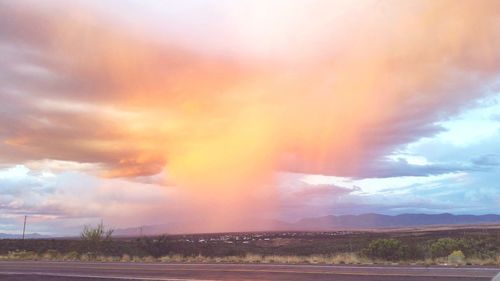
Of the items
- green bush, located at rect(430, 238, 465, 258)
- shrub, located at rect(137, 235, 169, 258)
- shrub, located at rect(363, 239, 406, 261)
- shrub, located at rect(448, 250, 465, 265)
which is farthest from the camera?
shrub, located at rect(137, 235, 169, 258)

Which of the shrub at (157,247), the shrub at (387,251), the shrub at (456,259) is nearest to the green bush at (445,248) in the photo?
the shrub at (387,251)

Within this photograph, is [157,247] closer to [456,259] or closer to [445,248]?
[445,248]

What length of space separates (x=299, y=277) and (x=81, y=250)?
39938 millimetres

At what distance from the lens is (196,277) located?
22.4 meters

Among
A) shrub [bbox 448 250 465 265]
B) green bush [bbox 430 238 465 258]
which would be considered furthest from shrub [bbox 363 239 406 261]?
shrub [bbox 448 250 465 265]

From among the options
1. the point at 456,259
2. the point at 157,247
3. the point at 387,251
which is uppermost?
the point at 157,247

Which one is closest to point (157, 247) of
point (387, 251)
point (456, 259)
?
point (387, 251)

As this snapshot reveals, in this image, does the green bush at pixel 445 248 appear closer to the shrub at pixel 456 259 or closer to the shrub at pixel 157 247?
the shrub at pixel 456 259

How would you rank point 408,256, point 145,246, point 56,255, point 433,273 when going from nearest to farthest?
point 433,273 < point 408,256 < point 56,255 < point 145,246

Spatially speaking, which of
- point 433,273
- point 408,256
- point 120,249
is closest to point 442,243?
point 408,256

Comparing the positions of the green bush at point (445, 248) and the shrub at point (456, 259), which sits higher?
the green bush at point (445, 248)

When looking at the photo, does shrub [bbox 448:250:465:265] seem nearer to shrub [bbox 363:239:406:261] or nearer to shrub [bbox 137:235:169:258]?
shrub [bbox 363:239:406:261]

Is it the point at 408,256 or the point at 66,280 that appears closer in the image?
the point at 66,280

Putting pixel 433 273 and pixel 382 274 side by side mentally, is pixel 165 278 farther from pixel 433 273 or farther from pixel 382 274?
pixel 433 273
